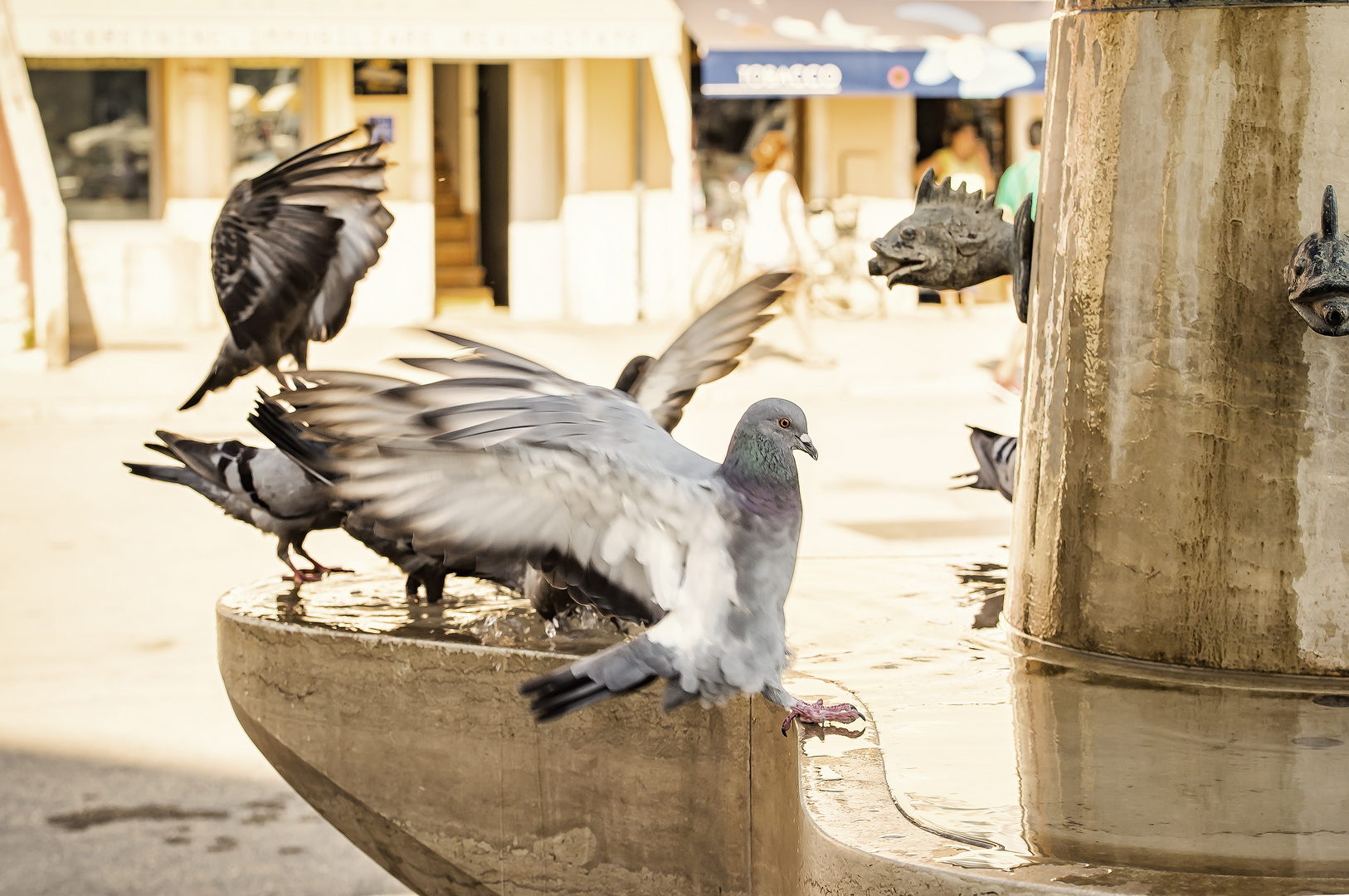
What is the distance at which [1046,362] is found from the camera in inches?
142

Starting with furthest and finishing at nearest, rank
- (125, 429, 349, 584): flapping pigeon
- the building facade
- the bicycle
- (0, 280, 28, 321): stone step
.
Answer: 1. the bicycle
2. the building facade
3. (0, 280, 28, 321): stone step
4. (125, 429, 349, 584): flapping pigeon

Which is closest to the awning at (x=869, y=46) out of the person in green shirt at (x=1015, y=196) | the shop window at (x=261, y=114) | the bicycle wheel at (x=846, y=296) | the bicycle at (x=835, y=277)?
the bicycle at (x=835, y=277)

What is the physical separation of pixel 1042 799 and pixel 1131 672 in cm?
77

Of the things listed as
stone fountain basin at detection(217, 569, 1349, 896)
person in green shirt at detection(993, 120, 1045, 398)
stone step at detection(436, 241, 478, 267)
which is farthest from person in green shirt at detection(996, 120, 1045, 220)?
stone fountain basin at detection(217, 569, 1349, 896)

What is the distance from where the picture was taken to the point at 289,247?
4723mm

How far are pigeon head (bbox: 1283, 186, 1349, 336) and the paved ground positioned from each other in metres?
1.27

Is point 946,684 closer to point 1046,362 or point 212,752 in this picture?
point 1046,362

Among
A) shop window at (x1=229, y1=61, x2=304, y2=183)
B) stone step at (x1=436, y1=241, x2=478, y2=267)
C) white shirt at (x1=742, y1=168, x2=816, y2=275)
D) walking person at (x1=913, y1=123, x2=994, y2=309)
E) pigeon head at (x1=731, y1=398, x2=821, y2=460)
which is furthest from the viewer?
stone step at (x1=436, y1=241, x2=478, y2=267)

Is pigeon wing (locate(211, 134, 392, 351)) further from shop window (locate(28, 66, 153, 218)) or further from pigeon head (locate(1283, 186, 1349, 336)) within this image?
shop window (locate(28, 66, 153, 218))

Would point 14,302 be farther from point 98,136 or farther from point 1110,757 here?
point 1110,757

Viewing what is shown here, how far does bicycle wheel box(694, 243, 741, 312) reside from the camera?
56.7 feet

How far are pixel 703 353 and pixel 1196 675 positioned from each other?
46.7 inches

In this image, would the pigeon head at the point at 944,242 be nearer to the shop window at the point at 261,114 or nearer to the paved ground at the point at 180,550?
the paved ground at the point at 180,550

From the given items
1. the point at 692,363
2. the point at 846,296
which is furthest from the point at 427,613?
the point at 846,296
